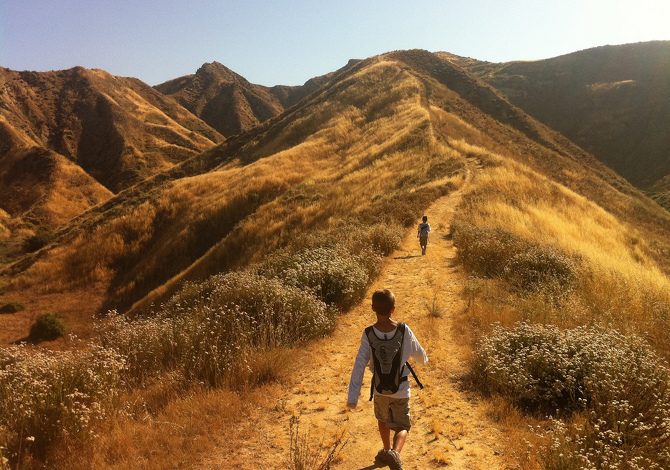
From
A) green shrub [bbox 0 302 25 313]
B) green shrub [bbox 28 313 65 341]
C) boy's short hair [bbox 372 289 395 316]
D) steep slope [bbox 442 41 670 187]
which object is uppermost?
steep slope [bbox 442 41 670 187]

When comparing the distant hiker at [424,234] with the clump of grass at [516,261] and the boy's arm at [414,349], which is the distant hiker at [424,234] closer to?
the clump of grass at [516,261]

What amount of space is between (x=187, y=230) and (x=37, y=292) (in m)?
10.5

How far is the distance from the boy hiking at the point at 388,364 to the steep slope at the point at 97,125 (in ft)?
305

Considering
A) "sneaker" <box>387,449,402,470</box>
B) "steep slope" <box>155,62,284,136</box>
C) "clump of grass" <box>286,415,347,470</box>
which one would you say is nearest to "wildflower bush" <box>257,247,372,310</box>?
"clump of grass" <box>286,415,347,470</box>

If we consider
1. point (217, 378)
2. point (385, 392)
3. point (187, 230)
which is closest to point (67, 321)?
point (187, 230)

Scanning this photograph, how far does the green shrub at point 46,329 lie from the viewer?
23.4 meters

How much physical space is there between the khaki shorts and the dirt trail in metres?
0.65

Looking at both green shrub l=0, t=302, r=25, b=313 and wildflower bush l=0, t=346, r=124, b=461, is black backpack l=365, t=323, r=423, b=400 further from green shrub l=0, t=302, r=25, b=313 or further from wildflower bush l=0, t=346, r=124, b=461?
green shrub l=0, t=302, r=25, b=313

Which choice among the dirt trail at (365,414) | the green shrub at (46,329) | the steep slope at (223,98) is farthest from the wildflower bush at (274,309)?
the steep slope at (223,98)

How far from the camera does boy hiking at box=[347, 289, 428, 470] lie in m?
4.41

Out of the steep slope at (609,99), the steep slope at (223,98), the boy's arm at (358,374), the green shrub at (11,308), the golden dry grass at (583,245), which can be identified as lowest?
the green shrub at (11,308)

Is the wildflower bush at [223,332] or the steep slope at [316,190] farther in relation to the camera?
the steep slope at [316,190]

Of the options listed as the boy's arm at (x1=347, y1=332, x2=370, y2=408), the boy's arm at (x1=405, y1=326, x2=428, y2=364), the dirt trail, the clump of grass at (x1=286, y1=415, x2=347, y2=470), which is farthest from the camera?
the dirt trail

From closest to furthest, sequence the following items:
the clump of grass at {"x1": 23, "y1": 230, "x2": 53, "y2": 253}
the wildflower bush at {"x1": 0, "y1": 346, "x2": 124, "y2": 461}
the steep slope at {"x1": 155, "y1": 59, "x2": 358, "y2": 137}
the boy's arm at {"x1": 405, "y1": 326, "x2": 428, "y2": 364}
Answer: the boy's arm at {"x1": 405, "y1": 326, "x2": 428, "y2": 364} → the wildflower bush at {"x1": 0, "y1": 346, "x2": 124, "y2": 461} → the clump of grass at {"x1": 23, "y1": 230, "x2": 53, "y2": 253} → the steep slope at {"x1": 155, "y1": 59, "x2": 358, "y2": 137}
